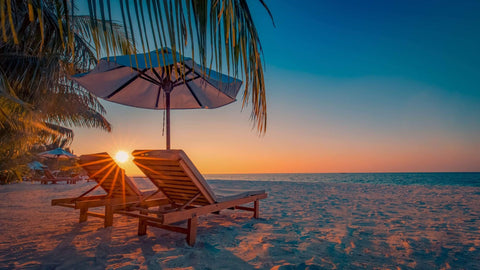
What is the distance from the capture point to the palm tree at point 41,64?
3.37ft

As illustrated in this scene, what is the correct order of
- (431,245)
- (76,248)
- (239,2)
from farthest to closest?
(431,245), (76,248), (239,2)

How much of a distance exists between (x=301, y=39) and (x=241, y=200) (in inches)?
258

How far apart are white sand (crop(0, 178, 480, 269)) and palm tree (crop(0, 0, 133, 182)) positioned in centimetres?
161

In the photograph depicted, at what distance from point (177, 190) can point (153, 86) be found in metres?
2.62

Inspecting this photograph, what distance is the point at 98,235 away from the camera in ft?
10.1

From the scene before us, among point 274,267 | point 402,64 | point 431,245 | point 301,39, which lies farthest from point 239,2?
point 402,64

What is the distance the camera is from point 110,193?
3686 mm

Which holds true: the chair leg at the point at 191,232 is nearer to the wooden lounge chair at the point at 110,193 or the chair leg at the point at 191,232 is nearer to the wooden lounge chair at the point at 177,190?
the wooden lounge chair at the point at 177,190

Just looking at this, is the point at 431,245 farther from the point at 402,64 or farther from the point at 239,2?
the point at 402,64

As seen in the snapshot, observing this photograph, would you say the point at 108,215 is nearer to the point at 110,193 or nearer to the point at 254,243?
the point at 110,193

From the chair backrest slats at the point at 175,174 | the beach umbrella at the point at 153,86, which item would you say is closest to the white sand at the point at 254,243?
the chair backrest slats at the point at 175,174

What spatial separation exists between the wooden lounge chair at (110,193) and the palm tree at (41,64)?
1120 mm

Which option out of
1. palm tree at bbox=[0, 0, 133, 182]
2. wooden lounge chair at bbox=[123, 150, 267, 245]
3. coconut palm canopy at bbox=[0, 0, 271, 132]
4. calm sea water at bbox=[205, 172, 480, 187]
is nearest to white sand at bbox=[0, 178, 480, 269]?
wooden lounge chair at bbox=[123, 150, 267, 245]

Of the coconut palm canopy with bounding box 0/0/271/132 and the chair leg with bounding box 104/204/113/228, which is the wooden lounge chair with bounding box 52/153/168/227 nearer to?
the chair leg with bounding box 104/204/113/228
